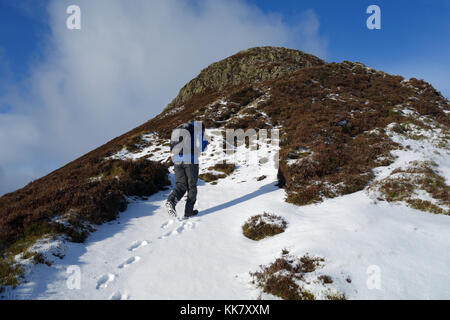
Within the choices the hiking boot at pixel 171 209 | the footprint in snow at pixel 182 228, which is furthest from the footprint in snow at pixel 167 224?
the footprint in snow at pixel 182 228

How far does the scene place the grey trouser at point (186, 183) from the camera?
7.84 metres

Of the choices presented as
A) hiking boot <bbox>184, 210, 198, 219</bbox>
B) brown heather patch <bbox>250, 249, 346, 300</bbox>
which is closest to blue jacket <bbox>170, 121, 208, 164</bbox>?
hiking boot <bbox>184, 210, 198, 219</bbox>

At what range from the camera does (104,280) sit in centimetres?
442

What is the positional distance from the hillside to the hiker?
0.63 meters

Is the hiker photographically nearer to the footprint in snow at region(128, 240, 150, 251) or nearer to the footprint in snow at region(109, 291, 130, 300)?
the footprint in snow at region(128, 240, 150, 251)

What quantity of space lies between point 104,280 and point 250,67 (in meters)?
44.2

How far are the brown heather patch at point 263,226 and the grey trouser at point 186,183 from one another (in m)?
2.18

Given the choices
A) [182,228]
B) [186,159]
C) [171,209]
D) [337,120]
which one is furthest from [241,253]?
[337,120]

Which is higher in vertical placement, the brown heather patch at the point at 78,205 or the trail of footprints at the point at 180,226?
the brown heather patch at the point at 78,205

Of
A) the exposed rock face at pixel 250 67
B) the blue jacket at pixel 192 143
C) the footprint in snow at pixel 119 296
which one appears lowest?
the footprint in snow at pixel 119 296

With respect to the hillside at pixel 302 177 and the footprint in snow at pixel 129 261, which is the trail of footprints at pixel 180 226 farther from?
the footprint in snow at pixel 129 261

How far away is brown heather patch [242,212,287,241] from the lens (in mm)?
6251

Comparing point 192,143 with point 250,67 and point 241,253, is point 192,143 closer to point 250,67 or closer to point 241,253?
point 241,253

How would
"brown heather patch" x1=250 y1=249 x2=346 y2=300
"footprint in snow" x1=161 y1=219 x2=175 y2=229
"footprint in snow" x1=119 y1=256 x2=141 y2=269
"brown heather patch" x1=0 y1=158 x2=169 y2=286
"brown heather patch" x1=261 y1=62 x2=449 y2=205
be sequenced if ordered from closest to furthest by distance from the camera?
"brown heather patch" x1=250 y1=249 x2=346 y2=300 < "footprint in snow" x1=119 y1=256 x2=141 y2=269 < "brown heather patch" x1=0 y1=158 x2=169 y2=286 < "footprint in snow" x1=161 y1=219 x2=175 y2=229 < "brown heather patch" x1=261 y1=62 x2=449 y2=205
